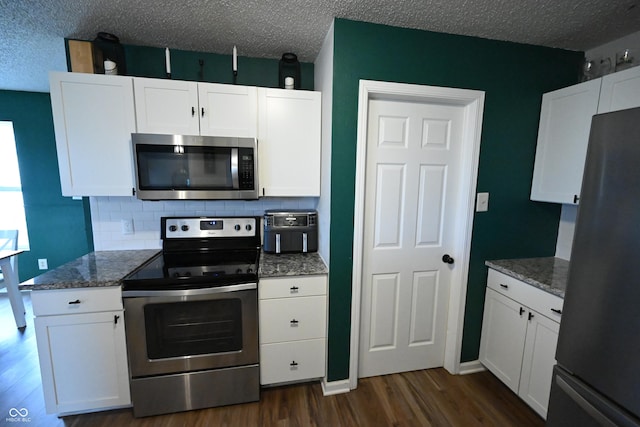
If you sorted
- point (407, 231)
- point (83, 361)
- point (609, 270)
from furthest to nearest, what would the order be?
point (407, 231) → point (83, 361) → point (609, 270)

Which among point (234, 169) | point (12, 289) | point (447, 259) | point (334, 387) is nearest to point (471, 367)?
point (447, 259)

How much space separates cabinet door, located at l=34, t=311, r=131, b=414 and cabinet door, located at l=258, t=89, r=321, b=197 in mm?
1296

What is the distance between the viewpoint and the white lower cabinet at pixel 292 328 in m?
1.71

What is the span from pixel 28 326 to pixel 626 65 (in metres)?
5.41

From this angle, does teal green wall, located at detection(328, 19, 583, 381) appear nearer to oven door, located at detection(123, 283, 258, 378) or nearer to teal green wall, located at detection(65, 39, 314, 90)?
oven door, located at detection(123, 283, 258, 378)

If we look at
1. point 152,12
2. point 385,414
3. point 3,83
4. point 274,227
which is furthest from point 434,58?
point 3,83

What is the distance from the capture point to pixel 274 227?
79.2 inches

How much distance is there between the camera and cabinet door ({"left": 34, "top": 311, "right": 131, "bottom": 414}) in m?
1.49

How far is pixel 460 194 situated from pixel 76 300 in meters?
2.59

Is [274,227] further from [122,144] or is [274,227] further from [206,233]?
[122,144]

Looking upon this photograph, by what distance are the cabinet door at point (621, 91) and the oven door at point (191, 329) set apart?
2.38 m

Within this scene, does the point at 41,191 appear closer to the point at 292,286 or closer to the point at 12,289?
the point at 12,289

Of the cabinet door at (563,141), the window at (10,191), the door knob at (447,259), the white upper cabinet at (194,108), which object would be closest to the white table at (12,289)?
the window at (10,191)

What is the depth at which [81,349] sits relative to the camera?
152 cm
